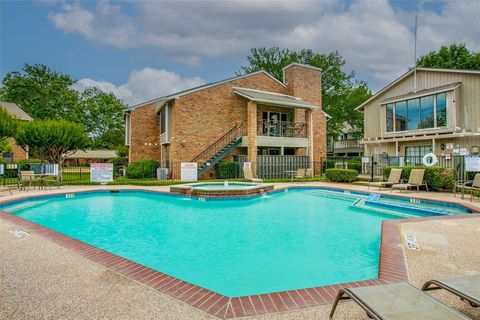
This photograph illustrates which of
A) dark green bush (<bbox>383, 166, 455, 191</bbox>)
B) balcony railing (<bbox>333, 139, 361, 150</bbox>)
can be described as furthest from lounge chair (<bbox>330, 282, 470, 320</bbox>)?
balcony railing (<bbox>333, 139, 361, 150</bbox>)

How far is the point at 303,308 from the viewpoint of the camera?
9.66ft

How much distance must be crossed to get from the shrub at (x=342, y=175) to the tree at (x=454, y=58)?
75.9 ft

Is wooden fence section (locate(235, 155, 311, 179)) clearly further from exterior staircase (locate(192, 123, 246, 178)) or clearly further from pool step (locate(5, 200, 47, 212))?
pool step (locate(5, 200, 47, 212))

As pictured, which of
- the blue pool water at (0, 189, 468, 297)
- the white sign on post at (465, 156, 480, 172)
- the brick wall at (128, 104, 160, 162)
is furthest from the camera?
the brick wall at (128, 104, 160, 162)

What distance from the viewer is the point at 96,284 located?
3523 millimetres

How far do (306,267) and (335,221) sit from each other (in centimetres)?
405

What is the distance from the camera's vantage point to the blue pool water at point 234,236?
15.6 ft

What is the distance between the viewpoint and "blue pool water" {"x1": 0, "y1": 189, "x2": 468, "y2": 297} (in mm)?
4762

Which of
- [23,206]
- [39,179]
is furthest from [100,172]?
[23,206]

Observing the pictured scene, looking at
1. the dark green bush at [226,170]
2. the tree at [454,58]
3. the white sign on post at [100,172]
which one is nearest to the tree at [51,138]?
the white sign on post at [100,172]

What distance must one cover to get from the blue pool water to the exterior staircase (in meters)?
6.69

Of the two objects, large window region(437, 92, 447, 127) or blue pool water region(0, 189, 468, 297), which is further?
large window region(437, 92, 447, 127)

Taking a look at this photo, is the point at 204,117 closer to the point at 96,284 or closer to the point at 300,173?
the point at 300,173

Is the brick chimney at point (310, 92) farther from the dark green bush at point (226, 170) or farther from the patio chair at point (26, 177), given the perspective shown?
the patio chair at point (26, 177)
